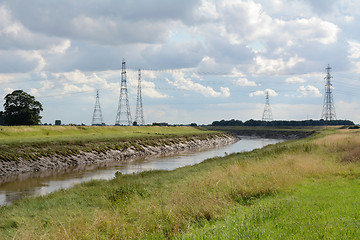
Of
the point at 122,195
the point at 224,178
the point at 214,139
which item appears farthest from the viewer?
the point at 214,139

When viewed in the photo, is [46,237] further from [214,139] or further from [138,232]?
[214,139]

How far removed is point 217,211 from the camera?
11805 millimetres

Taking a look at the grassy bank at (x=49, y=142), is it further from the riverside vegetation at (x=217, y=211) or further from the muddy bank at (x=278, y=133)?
the muddy bank at (x=278, y=133)

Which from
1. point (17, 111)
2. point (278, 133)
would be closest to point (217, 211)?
point (17, 111)

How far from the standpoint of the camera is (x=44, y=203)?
1700 cm

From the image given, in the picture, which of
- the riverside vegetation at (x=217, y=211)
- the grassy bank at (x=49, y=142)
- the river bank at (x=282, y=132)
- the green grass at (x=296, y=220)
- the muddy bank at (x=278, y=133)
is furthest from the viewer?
the river bank at (x=282, y=132)

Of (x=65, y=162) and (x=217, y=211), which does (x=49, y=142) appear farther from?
(x=217, y=211)

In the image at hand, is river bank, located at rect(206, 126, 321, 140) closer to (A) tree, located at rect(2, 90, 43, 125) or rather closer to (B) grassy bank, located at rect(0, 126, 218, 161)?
(B) grassy bank, located at rect(0, 126, 218, 161)

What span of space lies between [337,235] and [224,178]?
9709 millimetres

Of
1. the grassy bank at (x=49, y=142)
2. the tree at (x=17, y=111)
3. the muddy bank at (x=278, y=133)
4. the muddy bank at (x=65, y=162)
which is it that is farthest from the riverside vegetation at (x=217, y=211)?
the muddy bank at (x=278, y=133)

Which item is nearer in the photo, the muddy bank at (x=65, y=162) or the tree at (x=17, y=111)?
the muddy bank at (x=65, y=162)

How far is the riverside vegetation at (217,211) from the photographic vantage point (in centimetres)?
941

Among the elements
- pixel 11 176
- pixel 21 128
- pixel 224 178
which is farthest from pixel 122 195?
pixel 21 128

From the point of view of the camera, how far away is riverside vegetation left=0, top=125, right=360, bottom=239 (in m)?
9.41
